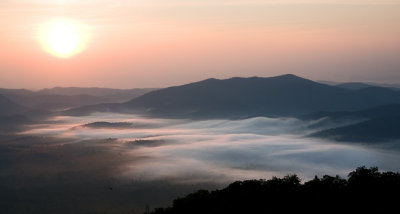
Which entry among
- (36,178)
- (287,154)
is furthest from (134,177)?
(287,154)

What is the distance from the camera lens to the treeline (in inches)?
1652

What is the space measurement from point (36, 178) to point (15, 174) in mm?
9294

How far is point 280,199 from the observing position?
1829 inches

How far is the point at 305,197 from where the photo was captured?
4572 centimetres

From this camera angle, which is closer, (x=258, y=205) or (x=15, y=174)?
(x=258, y=205)

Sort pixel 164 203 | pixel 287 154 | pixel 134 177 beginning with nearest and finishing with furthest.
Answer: pixel 164 203 < pixel 134 177 < pixel 287 154

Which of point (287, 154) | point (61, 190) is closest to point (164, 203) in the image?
point (61, 190)

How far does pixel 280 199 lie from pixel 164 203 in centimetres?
4351

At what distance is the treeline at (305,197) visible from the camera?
4197cm

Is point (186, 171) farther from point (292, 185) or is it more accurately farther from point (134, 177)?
point (292, 185)

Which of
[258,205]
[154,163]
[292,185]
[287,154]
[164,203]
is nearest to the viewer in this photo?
[258,205]

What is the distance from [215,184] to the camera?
4023 inches

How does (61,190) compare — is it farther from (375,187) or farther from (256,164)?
(375,187)

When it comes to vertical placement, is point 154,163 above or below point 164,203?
above
